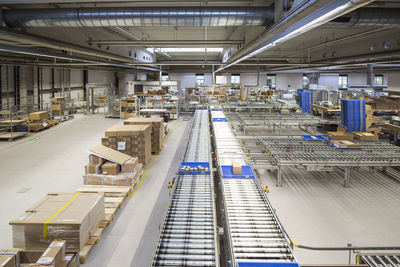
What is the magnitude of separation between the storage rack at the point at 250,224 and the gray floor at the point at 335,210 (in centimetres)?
131

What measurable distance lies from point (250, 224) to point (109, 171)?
4.26m

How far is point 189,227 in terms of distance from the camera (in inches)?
127

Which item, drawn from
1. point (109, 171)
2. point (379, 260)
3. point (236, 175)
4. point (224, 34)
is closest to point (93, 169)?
point (109, 171)

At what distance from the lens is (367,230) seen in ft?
16.1

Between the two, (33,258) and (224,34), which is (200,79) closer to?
(224,34)

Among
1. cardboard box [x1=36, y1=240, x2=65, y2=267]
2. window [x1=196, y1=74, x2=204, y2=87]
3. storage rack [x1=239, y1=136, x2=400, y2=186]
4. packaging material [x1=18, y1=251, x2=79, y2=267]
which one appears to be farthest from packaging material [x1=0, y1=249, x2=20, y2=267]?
window [x1=196, y1=74, x2=204, y2=87]

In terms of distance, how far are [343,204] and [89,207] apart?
17.3 ft

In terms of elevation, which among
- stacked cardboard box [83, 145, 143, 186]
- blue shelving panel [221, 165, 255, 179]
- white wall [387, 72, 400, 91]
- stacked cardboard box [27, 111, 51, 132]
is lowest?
stacked cardboard box [83, 145, 143, 186]

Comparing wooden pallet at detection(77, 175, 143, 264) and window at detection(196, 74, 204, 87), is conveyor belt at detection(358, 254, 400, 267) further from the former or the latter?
window at detection(196, 74, 204, 87)

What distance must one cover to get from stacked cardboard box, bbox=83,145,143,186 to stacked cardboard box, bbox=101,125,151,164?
0.77 meters

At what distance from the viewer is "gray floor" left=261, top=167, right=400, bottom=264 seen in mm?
4574

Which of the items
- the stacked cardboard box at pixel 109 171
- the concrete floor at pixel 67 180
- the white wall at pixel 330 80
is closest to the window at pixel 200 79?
the white wall at pixel 330 80

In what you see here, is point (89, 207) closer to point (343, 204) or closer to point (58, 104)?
point (343, 204)

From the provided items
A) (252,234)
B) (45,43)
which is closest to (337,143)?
(252,234)
